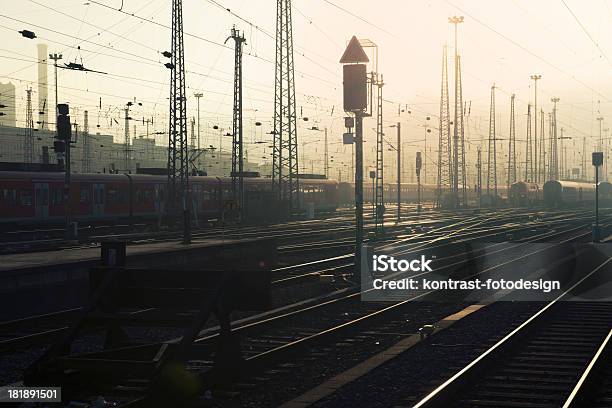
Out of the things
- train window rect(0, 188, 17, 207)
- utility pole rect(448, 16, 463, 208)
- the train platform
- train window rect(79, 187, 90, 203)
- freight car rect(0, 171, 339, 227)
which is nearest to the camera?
the train platform

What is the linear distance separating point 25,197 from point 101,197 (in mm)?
5482

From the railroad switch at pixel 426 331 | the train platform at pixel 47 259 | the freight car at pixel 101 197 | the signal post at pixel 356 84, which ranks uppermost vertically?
the signal post at pixel 356 84

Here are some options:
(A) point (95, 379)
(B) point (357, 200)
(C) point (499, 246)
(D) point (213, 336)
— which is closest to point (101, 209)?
(C) point (499, 246)

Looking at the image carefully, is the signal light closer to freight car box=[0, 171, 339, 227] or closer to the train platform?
the train platform

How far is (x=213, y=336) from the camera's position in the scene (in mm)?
12594

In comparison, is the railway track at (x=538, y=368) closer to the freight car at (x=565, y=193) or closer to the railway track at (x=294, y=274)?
the railway track at (x=294, y=274)

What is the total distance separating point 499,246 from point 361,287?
45.2 ft

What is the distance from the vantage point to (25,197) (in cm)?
3797

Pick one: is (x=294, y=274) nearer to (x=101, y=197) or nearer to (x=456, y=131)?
(x=101, y=197)

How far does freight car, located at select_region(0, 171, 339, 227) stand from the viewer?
123 ft

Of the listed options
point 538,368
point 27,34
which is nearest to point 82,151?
point 27,34

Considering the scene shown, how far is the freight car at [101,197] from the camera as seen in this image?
123 feet

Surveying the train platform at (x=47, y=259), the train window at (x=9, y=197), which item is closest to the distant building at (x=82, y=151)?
the train window at (x=9, y=197)

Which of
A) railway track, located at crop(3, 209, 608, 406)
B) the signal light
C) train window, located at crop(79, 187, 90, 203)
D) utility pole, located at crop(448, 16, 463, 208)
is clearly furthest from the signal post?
utility pole, located at crop(448, 16, 463, 208)
